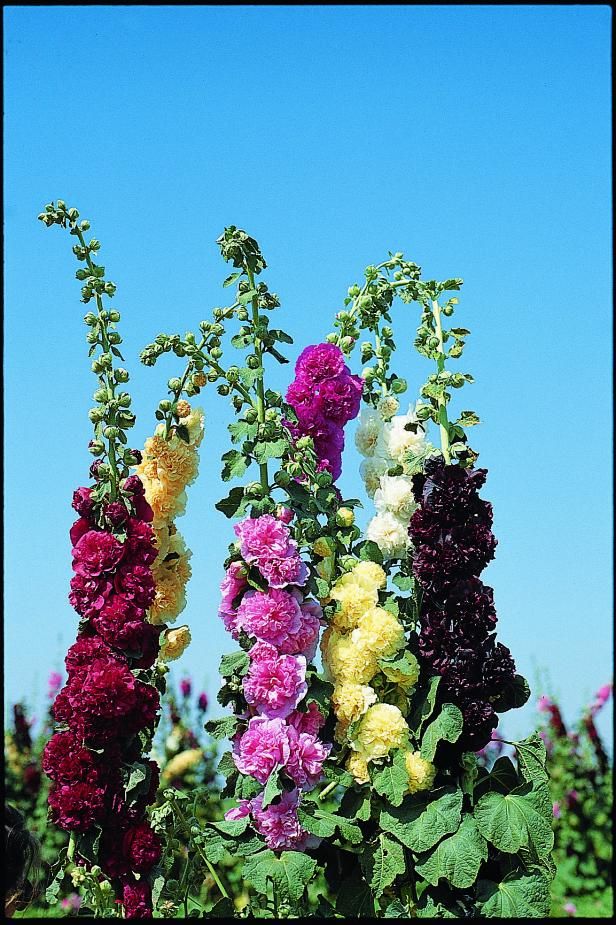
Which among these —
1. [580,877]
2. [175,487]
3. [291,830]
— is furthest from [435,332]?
[580,877]

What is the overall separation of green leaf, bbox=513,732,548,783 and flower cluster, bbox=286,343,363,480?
913 millimetres

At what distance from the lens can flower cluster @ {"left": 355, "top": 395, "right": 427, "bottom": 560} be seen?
3188mm

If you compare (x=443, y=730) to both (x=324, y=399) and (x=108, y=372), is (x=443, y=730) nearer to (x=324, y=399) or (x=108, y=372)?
(x=324, y=399)

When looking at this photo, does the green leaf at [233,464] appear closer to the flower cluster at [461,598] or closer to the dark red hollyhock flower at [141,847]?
the flower cluster at [461,598]

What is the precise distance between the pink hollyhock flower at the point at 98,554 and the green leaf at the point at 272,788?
2.36 feet

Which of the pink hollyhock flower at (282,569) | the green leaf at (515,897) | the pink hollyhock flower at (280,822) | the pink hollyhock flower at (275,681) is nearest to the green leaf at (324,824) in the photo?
the pink hollyhock flower at (280,822)

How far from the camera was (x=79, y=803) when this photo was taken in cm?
301

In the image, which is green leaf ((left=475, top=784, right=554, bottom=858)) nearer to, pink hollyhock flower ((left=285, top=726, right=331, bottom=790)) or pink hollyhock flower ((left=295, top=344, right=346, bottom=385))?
pink hollyhock flower ((left=285, top=726, right=331, bottom=790))

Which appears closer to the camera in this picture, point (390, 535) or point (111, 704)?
point (111, 704)

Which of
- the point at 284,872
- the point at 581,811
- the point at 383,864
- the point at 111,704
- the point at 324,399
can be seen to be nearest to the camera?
the point at 284,872

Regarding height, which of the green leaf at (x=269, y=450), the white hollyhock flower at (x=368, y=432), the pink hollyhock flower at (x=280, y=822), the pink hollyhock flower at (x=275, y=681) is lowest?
the pink hollyhock flower at (x=280, y=822)

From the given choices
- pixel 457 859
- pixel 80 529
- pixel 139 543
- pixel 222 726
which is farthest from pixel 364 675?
pixel 80 529

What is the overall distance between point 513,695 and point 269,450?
0.92 m

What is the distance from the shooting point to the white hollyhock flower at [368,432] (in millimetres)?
3363
